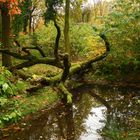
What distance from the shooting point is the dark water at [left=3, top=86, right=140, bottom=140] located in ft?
39.2

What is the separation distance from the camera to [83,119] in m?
14.1

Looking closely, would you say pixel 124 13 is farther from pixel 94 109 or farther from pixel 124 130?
pixel 124 130

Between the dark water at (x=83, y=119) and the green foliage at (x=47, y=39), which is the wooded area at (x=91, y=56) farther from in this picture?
the green foliage at (x=47, y=39)

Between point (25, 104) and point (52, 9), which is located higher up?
point (52, 9)

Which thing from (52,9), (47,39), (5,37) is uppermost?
(52,9)

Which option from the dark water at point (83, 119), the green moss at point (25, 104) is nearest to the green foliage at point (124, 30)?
the dark water at point (83, 119)

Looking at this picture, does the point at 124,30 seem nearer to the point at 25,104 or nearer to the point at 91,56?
the point at 91,56

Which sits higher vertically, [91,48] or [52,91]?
[91,48]

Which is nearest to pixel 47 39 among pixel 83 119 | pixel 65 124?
pixel 83 119

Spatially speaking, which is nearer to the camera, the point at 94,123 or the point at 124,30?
the point at 94,123

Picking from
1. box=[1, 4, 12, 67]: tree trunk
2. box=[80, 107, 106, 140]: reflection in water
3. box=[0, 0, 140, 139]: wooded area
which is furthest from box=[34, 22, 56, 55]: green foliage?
box=[80, 107, 106, 140]: reflection in water

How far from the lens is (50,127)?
42.3 feet

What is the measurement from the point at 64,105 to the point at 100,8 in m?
49.3

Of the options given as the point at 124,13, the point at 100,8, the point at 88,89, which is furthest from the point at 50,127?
the point at 100,8
